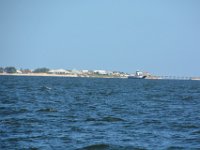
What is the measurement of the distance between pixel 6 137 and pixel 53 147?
11.5 ft

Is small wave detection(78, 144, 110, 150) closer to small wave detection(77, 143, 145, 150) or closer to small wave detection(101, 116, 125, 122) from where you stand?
small wave detection(77, 143, 145, 150)

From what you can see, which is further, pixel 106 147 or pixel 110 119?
pixel 110 119

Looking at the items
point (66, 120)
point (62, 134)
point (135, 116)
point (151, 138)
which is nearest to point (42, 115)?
point (66, 120)

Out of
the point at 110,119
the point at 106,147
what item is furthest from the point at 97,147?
the point at 110,119

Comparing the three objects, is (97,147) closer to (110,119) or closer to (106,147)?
(106,147)

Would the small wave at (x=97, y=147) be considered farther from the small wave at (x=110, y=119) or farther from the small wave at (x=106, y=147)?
the small wave at (x=110, y=119)

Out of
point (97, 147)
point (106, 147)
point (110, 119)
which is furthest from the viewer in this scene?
point (110, 119)

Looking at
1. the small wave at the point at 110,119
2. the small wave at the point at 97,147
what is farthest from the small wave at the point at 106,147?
the small wave at the point at 110,119

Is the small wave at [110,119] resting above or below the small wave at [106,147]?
above

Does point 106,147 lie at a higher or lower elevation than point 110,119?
lower

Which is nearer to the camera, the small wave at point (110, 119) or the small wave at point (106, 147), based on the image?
the small wave at point (106, 147)

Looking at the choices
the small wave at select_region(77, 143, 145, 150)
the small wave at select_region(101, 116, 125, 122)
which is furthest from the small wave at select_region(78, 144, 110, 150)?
the small wave at select_region(101, 116, 125, 122)

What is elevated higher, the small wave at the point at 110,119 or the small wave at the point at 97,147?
the small wave at the point at 110,119

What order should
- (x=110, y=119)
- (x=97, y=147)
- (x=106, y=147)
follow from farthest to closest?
(x=110, y=119)
(x=97, y=147)
(x=106, y=147)
